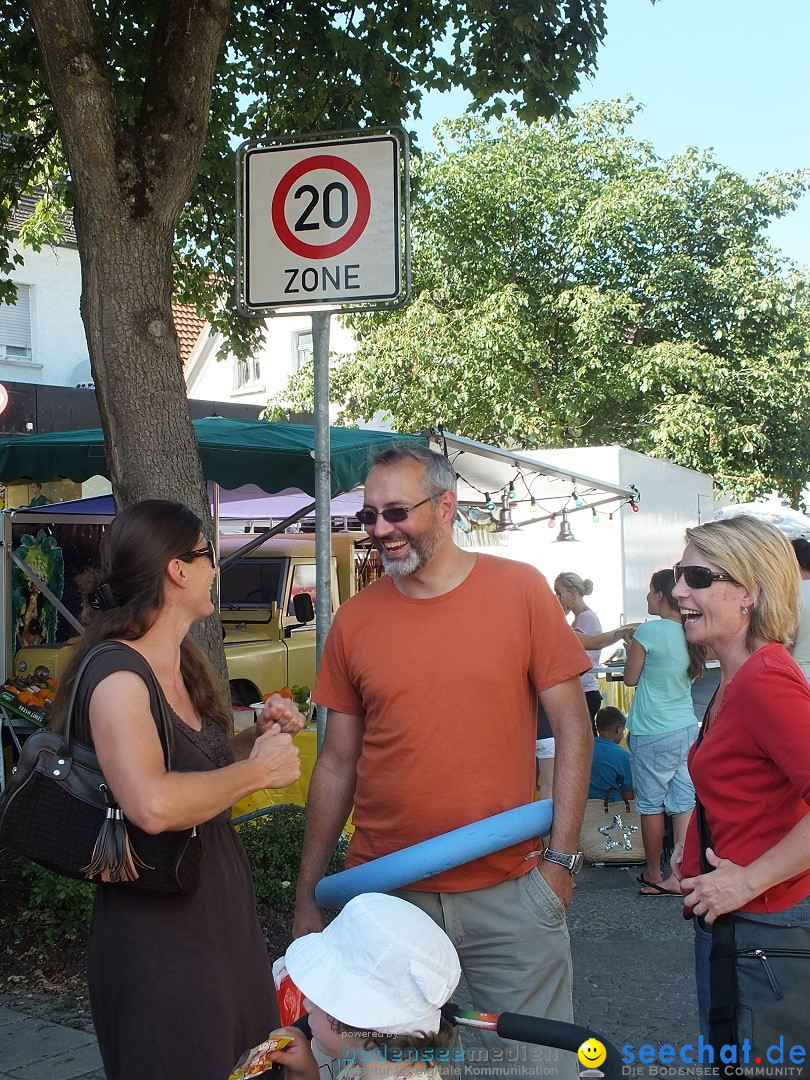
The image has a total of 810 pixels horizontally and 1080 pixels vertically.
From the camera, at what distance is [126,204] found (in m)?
4.74

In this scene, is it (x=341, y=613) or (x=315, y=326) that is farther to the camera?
(x=315, y=326)

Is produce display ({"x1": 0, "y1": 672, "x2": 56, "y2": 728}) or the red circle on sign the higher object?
the red circle on sign

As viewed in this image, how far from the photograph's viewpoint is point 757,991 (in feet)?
7.68

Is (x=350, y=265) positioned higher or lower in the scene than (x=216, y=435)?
higher

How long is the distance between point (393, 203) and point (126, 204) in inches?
49.3

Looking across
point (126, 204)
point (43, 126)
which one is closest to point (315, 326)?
point (126, 204)

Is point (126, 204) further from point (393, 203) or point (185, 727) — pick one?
point (185, 727)

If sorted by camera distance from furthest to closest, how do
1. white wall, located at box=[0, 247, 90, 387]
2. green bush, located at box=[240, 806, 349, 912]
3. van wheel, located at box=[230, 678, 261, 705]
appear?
white wall, located at box=[0, 247, 90, 387]
van wheel, located at box=[230, 678, 261, 705]
green bush, located at box=[240, 806, 349, 912]

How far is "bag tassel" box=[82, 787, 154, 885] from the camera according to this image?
7.47 feet

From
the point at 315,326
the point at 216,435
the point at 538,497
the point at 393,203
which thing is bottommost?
the point at 538,497

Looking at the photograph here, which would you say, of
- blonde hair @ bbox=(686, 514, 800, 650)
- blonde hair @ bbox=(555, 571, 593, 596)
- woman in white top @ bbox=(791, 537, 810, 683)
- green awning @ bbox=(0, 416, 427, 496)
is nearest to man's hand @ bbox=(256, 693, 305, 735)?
blonde hair @ bbox=(686, 514, 800, 650)

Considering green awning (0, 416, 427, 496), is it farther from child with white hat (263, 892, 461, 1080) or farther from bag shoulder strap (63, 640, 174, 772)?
child with white hat (263, 892, 461, 1080)

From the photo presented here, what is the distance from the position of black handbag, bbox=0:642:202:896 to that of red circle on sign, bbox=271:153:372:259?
2423mm

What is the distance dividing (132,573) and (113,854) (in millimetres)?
608
